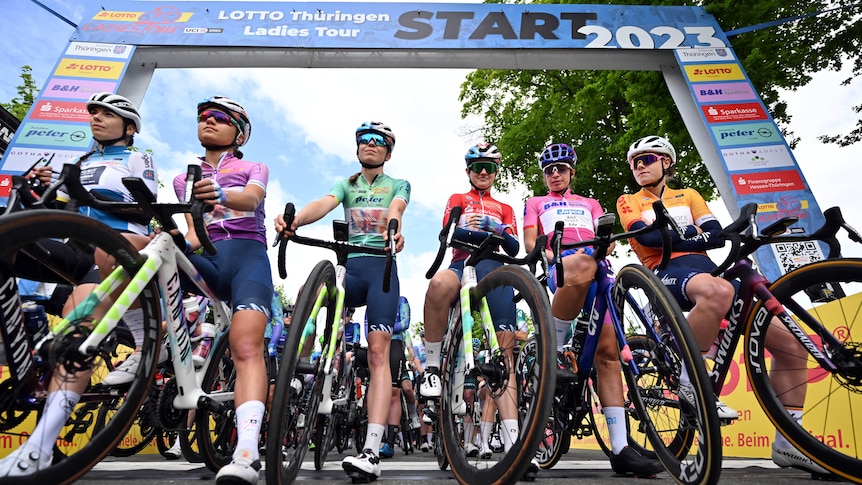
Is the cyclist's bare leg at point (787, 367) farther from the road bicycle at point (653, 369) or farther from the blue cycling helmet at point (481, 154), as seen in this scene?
the blue cycling helmet at point (481, 154)

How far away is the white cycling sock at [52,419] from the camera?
191 centimetres

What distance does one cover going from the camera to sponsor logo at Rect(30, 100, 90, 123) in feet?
28.4

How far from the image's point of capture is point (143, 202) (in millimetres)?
2301

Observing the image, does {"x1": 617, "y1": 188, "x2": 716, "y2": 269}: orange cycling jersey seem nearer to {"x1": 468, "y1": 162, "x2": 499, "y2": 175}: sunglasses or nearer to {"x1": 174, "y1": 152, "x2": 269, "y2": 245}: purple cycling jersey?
{"x1": 468, "y1": 162, "x2": 499, "y2": 175}: sunglasses

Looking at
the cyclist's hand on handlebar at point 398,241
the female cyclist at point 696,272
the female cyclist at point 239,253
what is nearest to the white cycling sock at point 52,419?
the female cyclist at point 239,253

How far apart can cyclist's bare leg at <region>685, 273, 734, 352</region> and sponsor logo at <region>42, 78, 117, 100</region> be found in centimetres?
991

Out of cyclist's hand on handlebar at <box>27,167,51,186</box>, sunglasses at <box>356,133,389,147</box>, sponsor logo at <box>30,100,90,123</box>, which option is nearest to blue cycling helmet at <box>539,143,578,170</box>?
sunglasses at <box>356,133,389,147</box>

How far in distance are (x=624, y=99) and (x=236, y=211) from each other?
13021 mm

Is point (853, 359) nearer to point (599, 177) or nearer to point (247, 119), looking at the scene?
point (247, 119)

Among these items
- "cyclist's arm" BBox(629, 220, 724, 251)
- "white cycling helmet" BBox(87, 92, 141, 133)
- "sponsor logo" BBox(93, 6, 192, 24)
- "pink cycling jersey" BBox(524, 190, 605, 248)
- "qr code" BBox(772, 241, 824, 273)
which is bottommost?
"cyclist's arm" BBox(629, 220, 724, 251)

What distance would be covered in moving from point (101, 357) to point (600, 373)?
2.96 metres

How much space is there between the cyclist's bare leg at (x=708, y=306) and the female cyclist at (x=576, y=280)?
55 centimetres

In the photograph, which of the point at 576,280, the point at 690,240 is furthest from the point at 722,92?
the point at 576,280

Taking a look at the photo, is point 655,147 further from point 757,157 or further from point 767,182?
point 757,157
